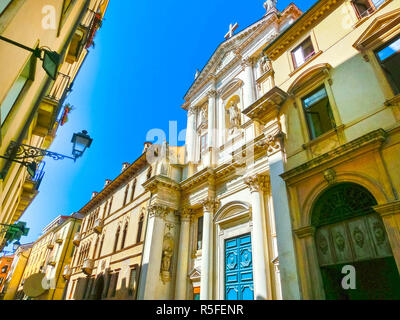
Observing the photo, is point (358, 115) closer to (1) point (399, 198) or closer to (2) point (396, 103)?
(2) point (396, 103)

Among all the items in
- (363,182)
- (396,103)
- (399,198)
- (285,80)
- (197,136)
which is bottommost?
(399,198)

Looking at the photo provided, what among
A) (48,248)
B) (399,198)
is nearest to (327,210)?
(399,198)

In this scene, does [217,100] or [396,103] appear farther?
[217,100]

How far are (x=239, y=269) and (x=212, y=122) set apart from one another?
9922mm

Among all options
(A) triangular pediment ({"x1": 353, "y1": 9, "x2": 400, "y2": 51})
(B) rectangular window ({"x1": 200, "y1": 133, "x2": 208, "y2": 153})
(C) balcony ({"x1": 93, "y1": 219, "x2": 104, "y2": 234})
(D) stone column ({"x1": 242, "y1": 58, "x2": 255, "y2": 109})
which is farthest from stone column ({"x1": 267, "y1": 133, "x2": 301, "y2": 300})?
(C) balcony ({"x1": 93, "y1": 219, "x2": 104, "y2": 234})

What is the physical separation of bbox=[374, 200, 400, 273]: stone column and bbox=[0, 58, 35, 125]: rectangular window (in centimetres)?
817

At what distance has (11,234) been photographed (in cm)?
1282

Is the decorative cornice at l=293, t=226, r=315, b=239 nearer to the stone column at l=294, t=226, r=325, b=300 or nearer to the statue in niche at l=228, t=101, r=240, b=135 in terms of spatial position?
the stone column at l=294, t=226, r=325, b=300

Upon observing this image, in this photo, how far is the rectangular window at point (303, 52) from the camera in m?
9.38

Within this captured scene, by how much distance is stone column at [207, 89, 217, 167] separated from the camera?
1616 cm

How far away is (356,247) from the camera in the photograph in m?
5.96

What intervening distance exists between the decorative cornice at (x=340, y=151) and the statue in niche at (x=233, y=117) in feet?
26.6

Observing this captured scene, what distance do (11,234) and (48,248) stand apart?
30856 mm
